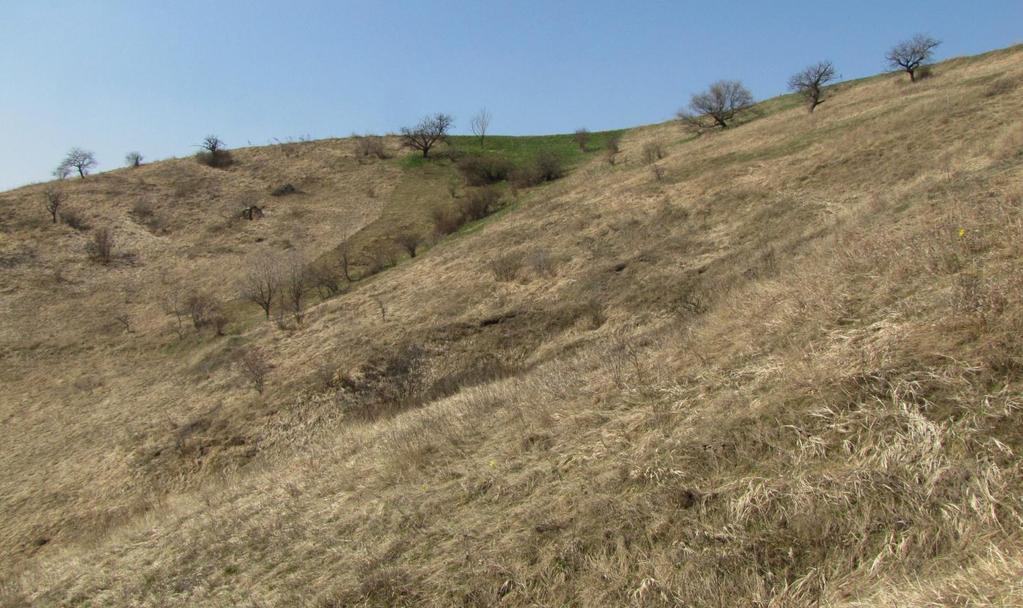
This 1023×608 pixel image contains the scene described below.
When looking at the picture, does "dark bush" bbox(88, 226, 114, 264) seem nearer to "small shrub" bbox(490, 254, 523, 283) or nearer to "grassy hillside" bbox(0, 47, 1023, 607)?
"grassy hillside" bbox(0, 47, 1023, 607)

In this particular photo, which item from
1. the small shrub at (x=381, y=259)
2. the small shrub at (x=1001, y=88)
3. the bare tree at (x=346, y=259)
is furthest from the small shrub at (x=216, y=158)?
the small shrub at (x=1001, y=88)

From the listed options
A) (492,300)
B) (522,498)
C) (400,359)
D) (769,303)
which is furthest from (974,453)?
(492,300)

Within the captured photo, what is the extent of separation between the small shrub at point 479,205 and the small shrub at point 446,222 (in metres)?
0.64

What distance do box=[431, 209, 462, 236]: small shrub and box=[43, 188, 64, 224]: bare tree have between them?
30353mm

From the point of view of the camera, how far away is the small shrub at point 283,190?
5062 cm

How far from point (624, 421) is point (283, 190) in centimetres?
5061

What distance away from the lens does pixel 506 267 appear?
21.9 m

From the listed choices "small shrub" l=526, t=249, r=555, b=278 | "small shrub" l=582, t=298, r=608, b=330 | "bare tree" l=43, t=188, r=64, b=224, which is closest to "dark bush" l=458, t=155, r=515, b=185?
"small shrub" l=526, t=249, r=555, b=278

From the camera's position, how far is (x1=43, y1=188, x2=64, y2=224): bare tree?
44588 millimetres

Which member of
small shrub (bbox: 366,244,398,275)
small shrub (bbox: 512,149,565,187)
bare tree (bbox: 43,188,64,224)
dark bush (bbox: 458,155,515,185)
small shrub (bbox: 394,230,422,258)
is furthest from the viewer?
dark bush (bbox: 458,155,515,185)

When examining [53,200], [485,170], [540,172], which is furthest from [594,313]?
[53,200]

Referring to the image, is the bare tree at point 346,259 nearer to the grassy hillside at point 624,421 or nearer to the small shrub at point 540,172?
the grassy hillside at point 624,421

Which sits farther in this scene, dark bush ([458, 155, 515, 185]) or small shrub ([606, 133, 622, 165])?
dark bush ([458, 155, 515, 185])

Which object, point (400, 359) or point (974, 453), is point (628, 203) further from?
point (974, 453)
